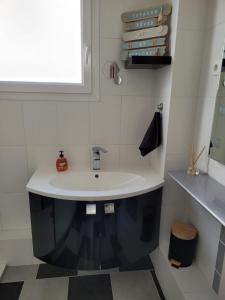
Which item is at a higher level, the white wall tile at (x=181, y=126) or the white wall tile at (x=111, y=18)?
the white wall tile at (x=111, y=18)

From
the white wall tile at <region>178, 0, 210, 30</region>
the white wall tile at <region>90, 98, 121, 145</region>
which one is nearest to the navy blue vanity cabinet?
the white wall tile at <region>90, 98, 121, 145</region>

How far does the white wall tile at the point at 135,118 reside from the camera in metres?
1.57

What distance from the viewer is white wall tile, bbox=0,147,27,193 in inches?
60.1

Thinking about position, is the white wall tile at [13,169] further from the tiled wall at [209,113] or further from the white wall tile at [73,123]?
the tiled wall at [209,113]

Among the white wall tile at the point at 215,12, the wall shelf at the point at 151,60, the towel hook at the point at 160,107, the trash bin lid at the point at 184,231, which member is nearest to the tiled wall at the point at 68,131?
the towel hook at the point at 160,107

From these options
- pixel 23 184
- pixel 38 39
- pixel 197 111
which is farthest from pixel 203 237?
pixel 38 39

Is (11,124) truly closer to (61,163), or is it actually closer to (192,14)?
(61,163)

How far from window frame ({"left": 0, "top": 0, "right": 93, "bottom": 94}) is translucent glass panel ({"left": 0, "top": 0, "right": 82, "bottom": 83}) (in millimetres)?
42

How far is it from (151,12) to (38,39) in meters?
0.75

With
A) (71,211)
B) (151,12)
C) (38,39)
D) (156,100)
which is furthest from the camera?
(156,100)

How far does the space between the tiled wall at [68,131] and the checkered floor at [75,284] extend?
0.43ft

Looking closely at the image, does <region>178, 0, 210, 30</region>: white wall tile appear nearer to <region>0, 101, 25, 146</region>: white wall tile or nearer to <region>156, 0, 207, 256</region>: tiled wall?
<region>156, 0, 207, 256</region>: tiled wall

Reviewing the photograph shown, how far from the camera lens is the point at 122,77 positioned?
4.96ft

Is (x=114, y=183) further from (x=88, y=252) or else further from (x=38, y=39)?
(x=38, y=39)
